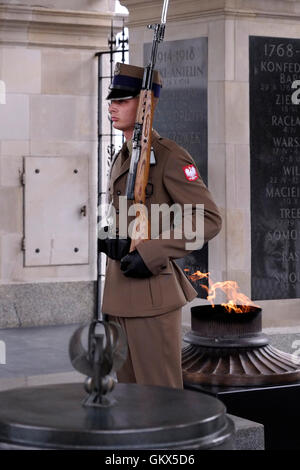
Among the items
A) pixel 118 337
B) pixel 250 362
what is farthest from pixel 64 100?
pixel 118 337

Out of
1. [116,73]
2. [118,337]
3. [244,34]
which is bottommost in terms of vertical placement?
[118,337]

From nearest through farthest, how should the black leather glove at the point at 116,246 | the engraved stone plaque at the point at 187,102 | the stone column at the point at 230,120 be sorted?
1. the black leather glove at the point at 116,246
2. the stone column at the point at 230,120
3. the engraved stone plaque at the point at 187,102

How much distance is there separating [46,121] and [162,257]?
21.3 ft

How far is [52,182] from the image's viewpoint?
32.6 feet

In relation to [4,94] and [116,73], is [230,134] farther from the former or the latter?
[4,94]

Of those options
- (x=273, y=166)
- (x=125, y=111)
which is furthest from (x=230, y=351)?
(x=273, y=166)

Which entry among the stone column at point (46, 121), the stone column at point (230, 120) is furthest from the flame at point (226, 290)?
the stone column at point (46, 121)

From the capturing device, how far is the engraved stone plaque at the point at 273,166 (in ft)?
21.9

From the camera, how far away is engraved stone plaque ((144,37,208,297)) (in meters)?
6.66

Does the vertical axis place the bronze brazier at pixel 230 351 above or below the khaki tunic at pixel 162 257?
below

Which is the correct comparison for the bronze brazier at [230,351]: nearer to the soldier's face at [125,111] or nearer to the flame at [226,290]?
the flame at [226,290]

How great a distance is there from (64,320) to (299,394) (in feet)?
18.0

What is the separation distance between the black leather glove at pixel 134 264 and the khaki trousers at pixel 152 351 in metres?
0.19

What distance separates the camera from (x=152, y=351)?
3.63 metres
